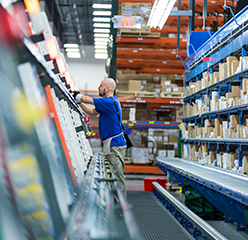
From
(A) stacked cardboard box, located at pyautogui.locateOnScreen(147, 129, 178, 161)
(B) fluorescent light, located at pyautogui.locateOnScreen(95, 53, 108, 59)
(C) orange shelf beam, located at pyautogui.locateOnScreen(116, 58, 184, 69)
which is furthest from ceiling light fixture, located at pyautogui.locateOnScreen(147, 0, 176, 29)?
(B) fluorescent light, located at pyautogui.locateOnScreen(95, 53, 108, 59)

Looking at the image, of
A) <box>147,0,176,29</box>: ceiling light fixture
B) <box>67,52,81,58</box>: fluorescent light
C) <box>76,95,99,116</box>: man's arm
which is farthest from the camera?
<box>67,52,81,58</box>: fluorescent light

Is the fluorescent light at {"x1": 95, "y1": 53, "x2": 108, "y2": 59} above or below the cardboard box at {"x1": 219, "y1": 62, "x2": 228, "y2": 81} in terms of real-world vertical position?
above

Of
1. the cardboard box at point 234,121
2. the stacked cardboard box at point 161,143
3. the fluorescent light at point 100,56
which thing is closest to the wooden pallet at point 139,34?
the stacked cardboard box at point 161,143

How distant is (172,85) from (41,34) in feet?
28.8

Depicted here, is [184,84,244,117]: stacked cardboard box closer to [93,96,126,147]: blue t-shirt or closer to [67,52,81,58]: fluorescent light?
[93,96,126,147]: blue t-shirt

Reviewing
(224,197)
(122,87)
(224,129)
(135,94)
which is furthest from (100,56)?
(224,197)

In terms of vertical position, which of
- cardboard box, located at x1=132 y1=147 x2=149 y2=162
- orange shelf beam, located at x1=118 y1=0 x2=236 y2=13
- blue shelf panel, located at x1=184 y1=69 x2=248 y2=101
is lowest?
cardboard box, located at x1=132 y1=147 x2=149 y2=162

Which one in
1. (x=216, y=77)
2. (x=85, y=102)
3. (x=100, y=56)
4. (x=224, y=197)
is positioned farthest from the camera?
(x=100, y=56)

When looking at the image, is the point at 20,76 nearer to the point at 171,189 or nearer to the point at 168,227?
the point at 168,227

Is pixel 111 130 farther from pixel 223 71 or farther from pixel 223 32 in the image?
pixel 223 32

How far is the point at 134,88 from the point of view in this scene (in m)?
9.62

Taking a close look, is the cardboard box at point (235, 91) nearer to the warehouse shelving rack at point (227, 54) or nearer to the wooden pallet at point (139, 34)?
the warehouse shelving rack at point (227, 54)

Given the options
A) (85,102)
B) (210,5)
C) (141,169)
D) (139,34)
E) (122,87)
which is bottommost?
(141,169)

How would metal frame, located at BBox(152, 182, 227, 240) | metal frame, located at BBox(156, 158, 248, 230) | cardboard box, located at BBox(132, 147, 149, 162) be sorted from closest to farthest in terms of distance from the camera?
metal frame, located at BBox(156, 158, 248, 230)
metal frame, located at BBox(152, 182, 227, 240)
cardboard box, located at BBox(132, 147, 149, 162)
